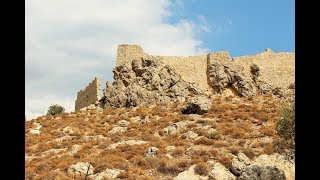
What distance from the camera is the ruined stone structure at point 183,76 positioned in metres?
46.2

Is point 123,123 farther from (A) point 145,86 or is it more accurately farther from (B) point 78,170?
(B) point 78,170

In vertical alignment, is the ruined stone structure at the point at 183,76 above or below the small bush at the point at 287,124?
above

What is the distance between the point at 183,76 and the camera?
5044 centimetres

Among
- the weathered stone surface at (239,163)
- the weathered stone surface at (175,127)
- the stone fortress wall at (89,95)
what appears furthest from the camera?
the stone fortress wall at (89,95)

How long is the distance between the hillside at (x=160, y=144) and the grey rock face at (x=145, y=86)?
1.88 m

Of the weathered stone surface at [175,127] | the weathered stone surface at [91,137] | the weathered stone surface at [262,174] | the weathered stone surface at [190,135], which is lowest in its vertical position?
the weathered stone surface at [262,174]

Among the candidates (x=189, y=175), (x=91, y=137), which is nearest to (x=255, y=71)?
(x=91, y=137)

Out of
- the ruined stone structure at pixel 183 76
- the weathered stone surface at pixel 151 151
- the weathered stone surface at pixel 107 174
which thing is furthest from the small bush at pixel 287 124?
the ruined stone structure at pixel 183 76

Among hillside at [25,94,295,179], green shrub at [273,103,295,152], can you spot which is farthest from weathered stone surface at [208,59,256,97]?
green shrub at [273,103,295,152]

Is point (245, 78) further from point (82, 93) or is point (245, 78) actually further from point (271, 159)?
point (271, 159)

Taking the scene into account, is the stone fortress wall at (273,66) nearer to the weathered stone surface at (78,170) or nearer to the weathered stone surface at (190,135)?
the weathered stone surface at (190,135)

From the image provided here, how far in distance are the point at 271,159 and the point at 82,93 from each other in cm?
3565

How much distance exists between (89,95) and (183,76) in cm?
1214
